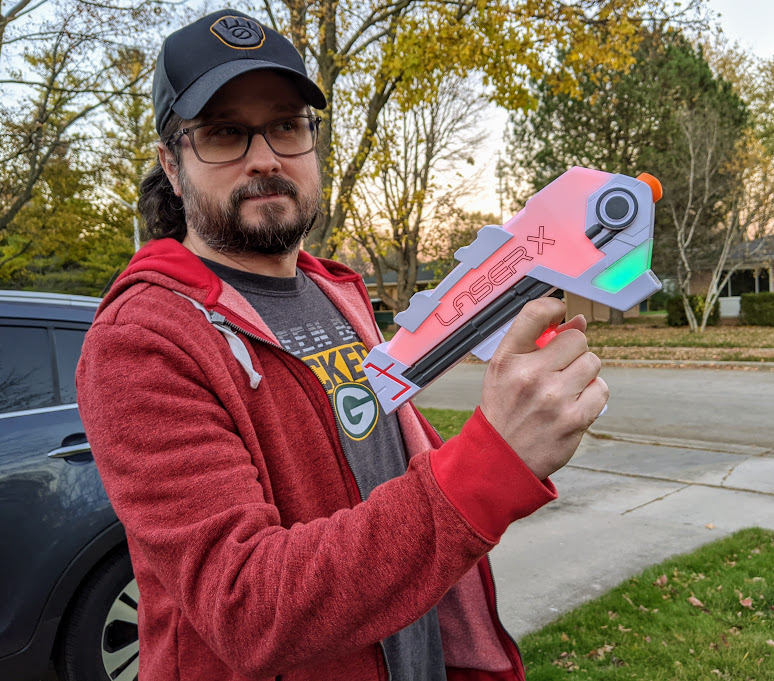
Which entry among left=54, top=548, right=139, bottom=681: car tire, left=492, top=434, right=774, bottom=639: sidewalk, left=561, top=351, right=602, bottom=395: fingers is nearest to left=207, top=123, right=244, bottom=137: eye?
left=561, top=351, right=602, bottom=395: fingers

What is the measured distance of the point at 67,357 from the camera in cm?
308

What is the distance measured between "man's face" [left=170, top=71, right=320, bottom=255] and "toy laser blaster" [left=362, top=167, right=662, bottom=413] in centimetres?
44

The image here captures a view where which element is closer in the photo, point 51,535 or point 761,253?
point 51,535

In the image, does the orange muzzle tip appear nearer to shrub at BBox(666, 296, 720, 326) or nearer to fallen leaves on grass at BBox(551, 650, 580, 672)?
fallen leaves on grass at BBox(551, 650, 580, 672)

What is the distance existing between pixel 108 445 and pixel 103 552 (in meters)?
2.22

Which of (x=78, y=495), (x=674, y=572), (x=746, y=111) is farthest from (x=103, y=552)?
(x=746, y=111)

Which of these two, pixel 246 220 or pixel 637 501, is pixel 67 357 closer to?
pixel 246 220

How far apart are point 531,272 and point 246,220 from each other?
2.24ft

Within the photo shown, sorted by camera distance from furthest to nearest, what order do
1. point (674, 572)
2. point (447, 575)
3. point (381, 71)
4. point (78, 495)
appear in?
point (381, 71), point (674, 572), point (78, 495), point (447, 575)

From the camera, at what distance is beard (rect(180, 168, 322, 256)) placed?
4.49 ft

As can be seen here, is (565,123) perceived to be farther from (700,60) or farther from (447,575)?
(447,575)

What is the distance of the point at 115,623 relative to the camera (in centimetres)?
283

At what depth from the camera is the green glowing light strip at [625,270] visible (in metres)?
0.93

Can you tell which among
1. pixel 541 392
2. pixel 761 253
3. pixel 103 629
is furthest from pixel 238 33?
pixel 761 253
